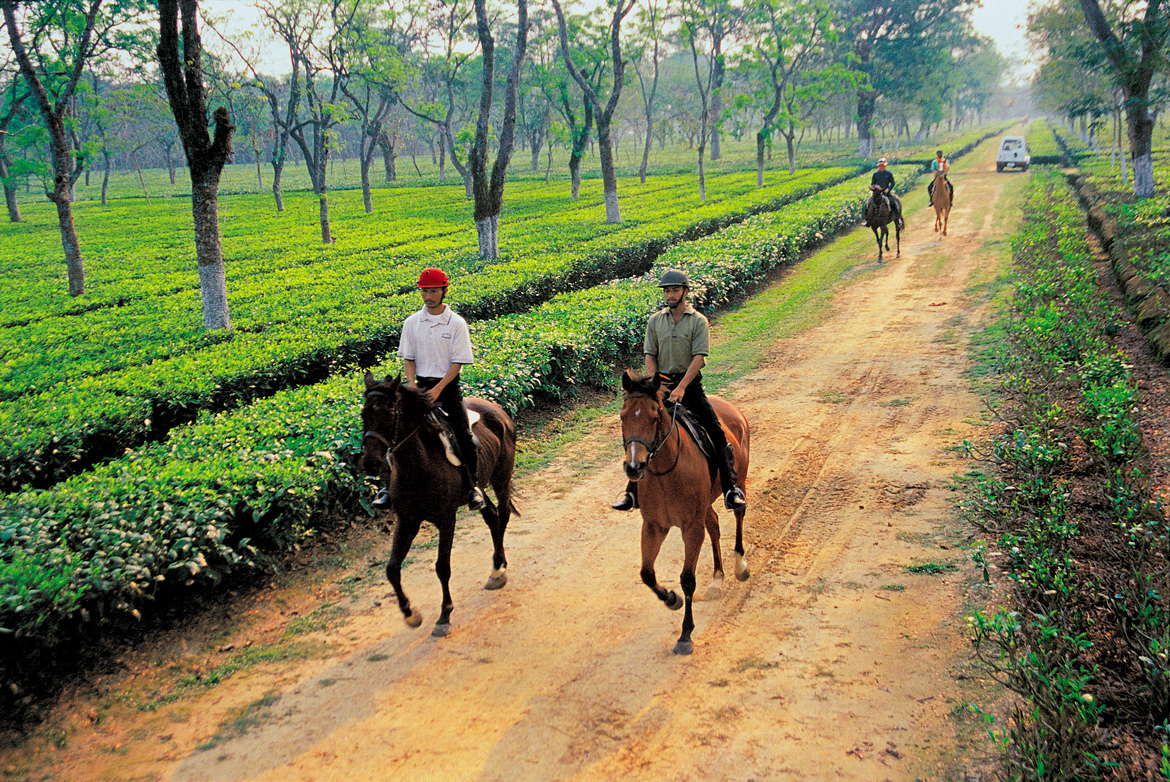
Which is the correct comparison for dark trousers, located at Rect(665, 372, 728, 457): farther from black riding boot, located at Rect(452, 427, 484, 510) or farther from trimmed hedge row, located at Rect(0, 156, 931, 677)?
trimmed hedge row, located at Rect(0, 156, 931, 677)

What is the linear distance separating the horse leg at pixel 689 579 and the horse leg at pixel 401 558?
6.66 feet

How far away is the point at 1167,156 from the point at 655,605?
4599 cm

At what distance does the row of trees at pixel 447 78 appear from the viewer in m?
16.4

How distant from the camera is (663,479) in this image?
16.8 ft

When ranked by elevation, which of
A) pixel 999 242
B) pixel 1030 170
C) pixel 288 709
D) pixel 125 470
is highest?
pixel 1030 170

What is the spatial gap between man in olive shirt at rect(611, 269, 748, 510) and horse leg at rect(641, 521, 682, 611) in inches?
9.1

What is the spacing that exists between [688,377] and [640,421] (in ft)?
2.72

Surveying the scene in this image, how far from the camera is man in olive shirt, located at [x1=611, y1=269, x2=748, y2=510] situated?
17.7ft

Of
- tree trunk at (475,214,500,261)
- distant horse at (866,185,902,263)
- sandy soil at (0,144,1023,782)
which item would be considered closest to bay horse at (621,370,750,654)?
sandy soil at (0,144,1023,782)

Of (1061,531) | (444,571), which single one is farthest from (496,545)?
(1061,531)

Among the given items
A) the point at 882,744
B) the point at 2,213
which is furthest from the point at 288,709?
the point at 2,213

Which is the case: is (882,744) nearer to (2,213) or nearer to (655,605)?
(655,605)

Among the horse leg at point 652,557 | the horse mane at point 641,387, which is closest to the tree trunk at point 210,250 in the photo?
the horse mane at point 641,387

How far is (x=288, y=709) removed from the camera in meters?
4.78
